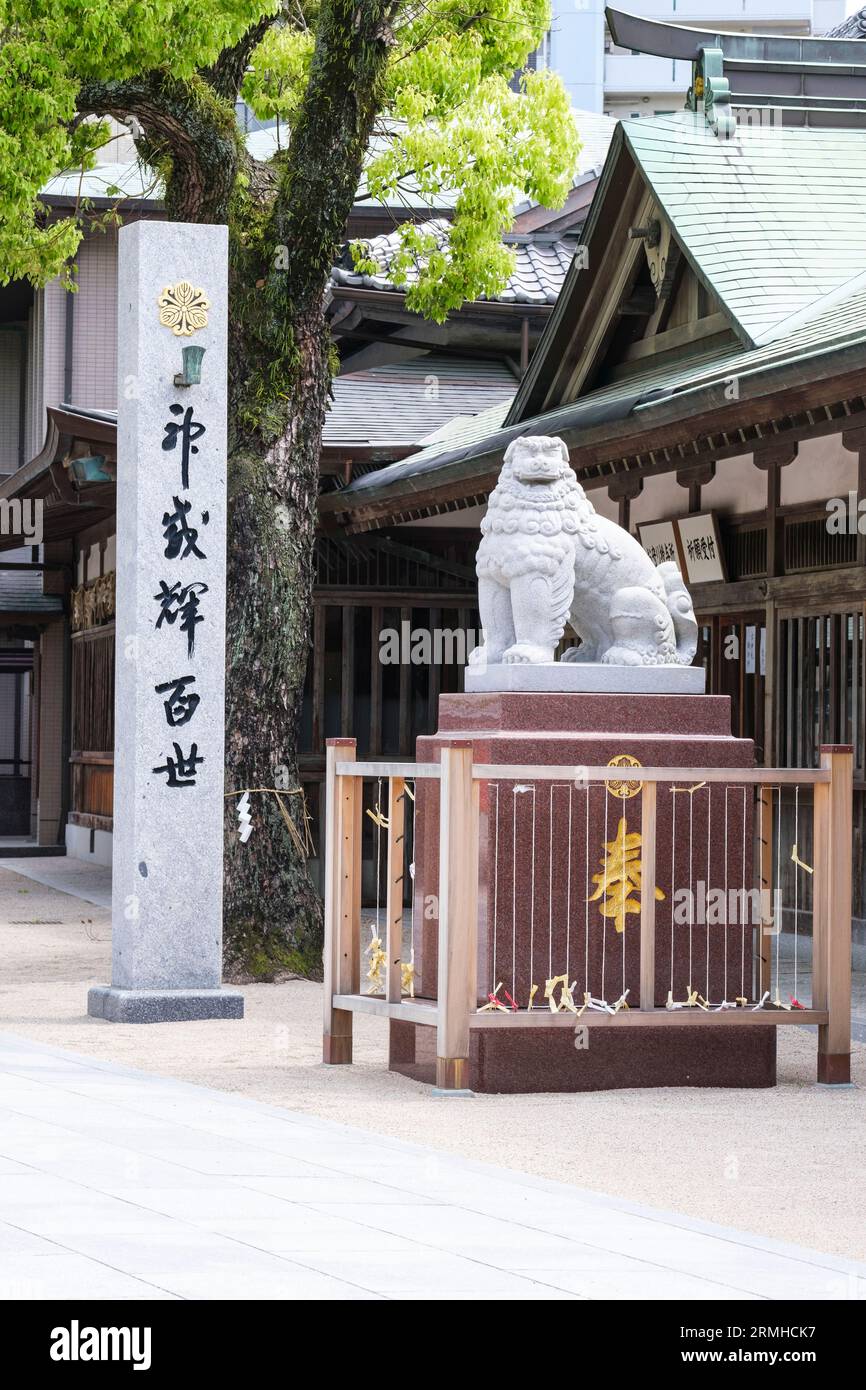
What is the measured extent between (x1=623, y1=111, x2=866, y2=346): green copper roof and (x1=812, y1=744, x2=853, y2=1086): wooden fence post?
5.01m

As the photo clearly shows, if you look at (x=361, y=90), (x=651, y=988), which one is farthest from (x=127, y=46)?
(x=651, y=988)

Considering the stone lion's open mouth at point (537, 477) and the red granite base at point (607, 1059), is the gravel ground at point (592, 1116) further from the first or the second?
the stone lion's open mouth at point (537, 477)

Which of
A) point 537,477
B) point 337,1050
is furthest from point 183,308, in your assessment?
point 337,1050

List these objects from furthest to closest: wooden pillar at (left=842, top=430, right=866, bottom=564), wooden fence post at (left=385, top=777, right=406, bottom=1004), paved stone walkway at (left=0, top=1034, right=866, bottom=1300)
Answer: wooden pillar at (left=842, top=430, right=866, bottom=564) → wooden fence post at (left=385, top=777, right=406, bottom=1004) → paved stone walkway at (left=0, top=1034, right=866, bottom=1300)

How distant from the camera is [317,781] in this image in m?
18.0

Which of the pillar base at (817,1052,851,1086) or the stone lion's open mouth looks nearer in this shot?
the pillar base at (817,1052,851,1086)

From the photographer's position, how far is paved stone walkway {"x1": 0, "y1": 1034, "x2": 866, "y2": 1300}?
4469 millimetres

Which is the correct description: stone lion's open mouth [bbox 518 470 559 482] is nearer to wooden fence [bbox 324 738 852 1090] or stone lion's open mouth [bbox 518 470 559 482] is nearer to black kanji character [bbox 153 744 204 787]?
wooden fence [bbox 324 738 852 1090]

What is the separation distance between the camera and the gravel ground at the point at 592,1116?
234 inches

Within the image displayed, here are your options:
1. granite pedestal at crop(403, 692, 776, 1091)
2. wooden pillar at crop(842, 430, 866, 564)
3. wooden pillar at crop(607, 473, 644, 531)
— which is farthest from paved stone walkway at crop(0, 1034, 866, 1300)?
wooden pillar at crop(607, 473, 644, 531)

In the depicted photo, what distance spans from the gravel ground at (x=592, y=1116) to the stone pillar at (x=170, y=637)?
17.7 inches

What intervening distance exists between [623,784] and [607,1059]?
1151mm

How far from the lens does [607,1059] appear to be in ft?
26.7

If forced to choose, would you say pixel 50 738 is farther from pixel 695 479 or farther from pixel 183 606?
pixel 183 606
